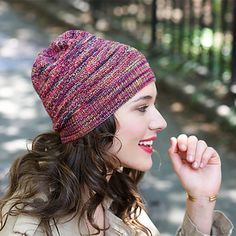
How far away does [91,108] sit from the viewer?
2482 mm

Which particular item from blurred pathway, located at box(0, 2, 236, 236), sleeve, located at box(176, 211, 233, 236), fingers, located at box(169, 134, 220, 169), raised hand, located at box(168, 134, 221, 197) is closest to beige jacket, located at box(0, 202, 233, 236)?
sleeve, located at box(176, 211, 233, 236)

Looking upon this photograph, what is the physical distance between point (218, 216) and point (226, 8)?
4.28m

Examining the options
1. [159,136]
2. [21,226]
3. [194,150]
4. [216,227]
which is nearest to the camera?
[21,226]

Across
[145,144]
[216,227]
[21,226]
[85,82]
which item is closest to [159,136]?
[216,227]

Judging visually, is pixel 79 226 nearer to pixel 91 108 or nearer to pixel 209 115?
pixel 91 108

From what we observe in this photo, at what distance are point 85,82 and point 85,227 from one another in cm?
49

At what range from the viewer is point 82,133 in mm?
2502

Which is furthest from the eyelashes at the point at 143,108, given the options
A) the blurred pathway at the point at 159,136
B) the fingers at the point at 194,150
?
the blurred pathway at the point at 159,136

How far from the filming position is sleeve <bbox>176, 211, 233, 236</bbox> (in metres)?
2.74

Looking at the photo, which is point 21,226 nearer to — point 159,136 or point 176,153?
point 176,153

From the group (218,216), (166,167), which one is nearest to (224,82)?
(166,167)

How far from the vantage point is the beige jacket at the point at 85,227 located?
235 centimetres

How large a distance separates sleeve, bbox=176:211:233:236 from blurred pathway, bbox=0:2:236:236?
105 centimetres

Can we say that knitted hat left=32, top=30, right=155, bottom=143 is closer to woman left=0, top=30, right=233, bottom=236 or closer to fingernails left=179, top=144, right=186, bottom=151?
woman left=0, top=30, right=233, bottom=236
